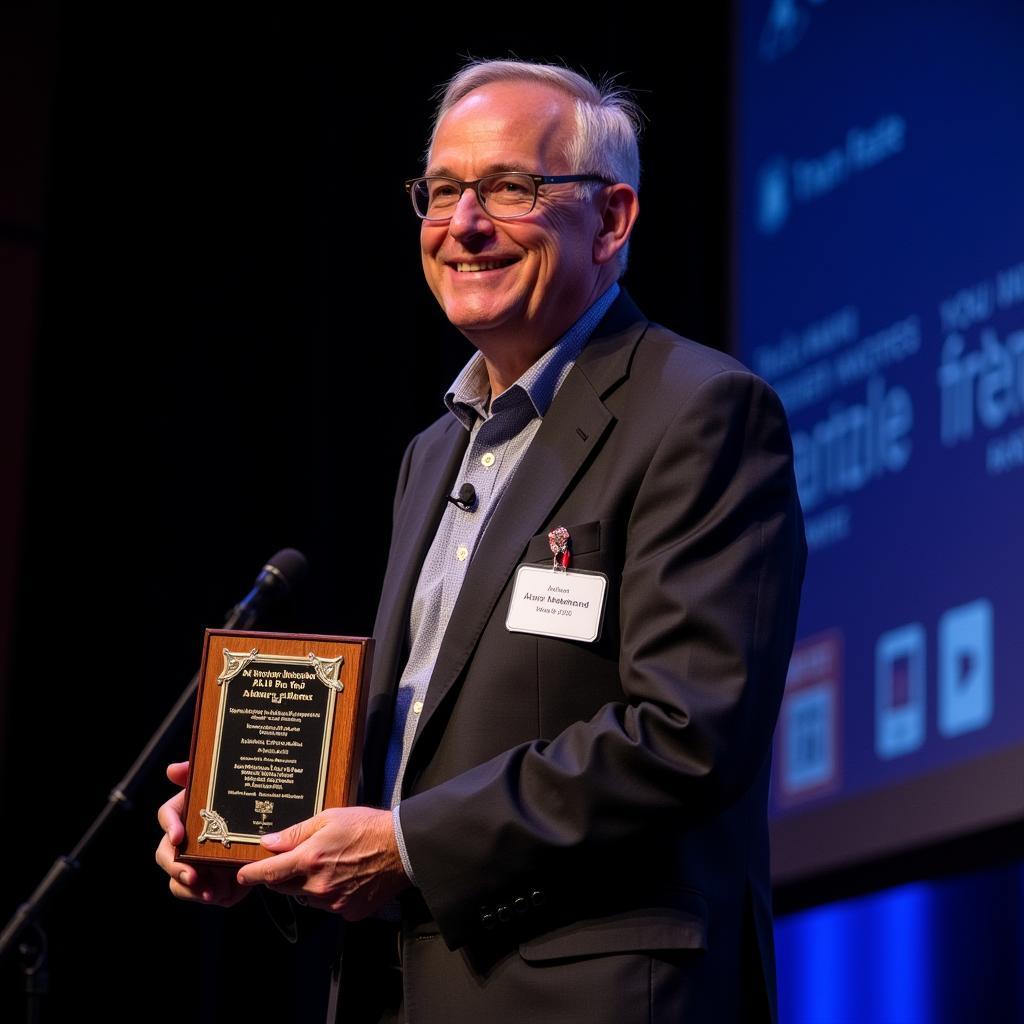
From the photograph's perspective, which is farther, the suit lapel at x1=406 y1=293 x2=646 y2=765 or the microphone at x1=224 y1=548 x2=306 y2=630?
the microphone at x1=224 y1=548 x2=306 y2=630

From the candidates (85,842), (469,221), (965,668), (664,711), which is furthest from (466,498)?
(965,668)

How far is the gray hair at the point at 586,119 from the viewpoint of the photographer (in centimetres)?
229

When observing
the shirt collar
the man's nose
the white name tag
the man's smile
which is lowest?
the white name tag

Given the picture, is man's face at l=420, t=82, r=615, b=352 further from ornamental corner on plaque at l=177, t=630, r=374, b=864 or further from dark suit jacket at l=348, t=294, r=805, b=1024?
ornamental corner on plaque at l=177, t=630, r=374, b=864

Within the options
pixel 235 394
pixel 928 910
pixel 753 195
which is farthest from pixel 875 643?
pixel 235 394

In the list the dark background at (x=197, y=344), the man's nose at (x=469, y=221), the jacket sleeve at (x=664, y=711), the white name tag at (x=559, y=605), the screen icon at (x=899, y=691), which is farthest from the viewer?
the dark background at (x=197, y=344)

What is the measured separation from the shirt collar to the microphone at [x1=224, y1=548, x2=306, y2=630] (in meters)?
0.68

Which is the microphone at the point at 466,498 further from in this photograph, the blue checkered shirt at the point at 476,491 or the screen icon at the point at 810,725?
the screen icon at the point at 810,725

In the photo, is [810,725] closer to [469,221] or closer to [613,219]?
[613,219]

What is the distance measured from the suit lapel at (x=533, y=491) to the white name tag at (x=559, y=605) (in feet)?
0.14

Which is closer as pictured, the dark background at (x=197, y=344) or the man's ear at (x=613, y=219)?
the man's ear at (x=613, y=219)

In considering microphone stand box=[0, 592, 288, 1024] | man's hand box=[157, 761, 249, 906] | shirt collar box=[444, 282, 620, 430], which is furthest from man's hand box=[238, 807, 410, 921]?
microphone stand box=[0, 592, 288, 1024]

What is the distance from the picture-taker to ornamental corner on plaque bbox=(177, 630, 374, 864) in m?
1.94

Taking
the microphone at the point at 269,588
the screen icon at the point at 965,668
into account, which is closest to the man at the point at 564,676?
the microphone at the point at 269,588
